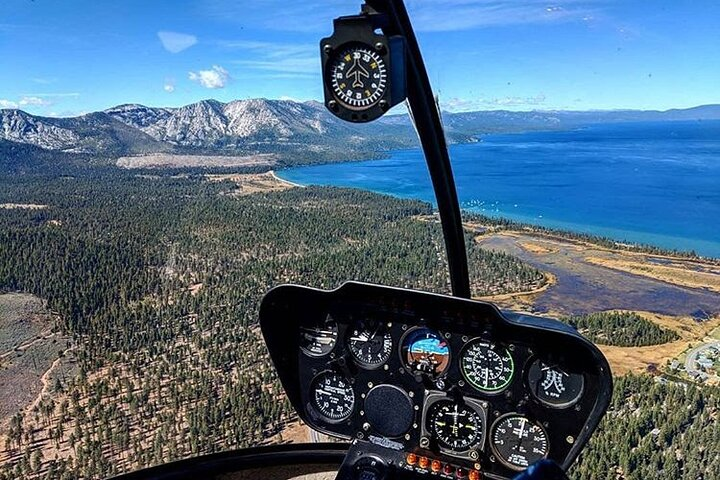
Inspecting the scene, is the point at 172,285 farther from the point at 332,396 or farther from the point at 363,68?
the point at 363,68

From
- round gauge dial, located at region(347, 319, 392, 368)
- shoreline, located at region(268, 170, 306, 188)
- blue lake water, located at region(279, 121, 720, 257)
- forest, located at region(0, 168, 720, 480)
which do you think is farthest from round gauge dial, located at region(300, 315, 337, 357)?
shoreline, located at region(268, 170, 306, 188)

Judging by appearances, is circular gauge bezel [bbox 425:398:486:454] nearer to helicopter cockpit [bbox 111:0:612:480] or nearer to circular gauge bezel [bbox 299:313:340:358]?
helicopter cockpit [bbox 111:0:612:480]

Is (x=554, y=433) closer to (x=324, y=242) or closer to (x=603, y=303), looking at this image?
(x=603, y=303)

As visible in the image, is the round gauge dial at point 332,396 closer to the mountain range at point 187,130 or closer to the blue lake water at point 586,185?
the blue lake water at point 586,185

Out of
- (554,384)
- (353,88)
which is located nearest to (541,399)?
(554,384)

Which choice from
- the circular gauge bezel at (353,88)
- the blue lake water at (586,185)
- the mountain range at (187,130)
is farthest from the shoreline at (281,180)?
the circular gauge bezel at (353,88)

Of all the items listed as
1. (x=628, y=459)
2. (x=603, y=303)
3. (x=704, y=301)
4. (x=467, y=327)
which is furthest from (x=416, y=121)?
(x=704, y=301)
